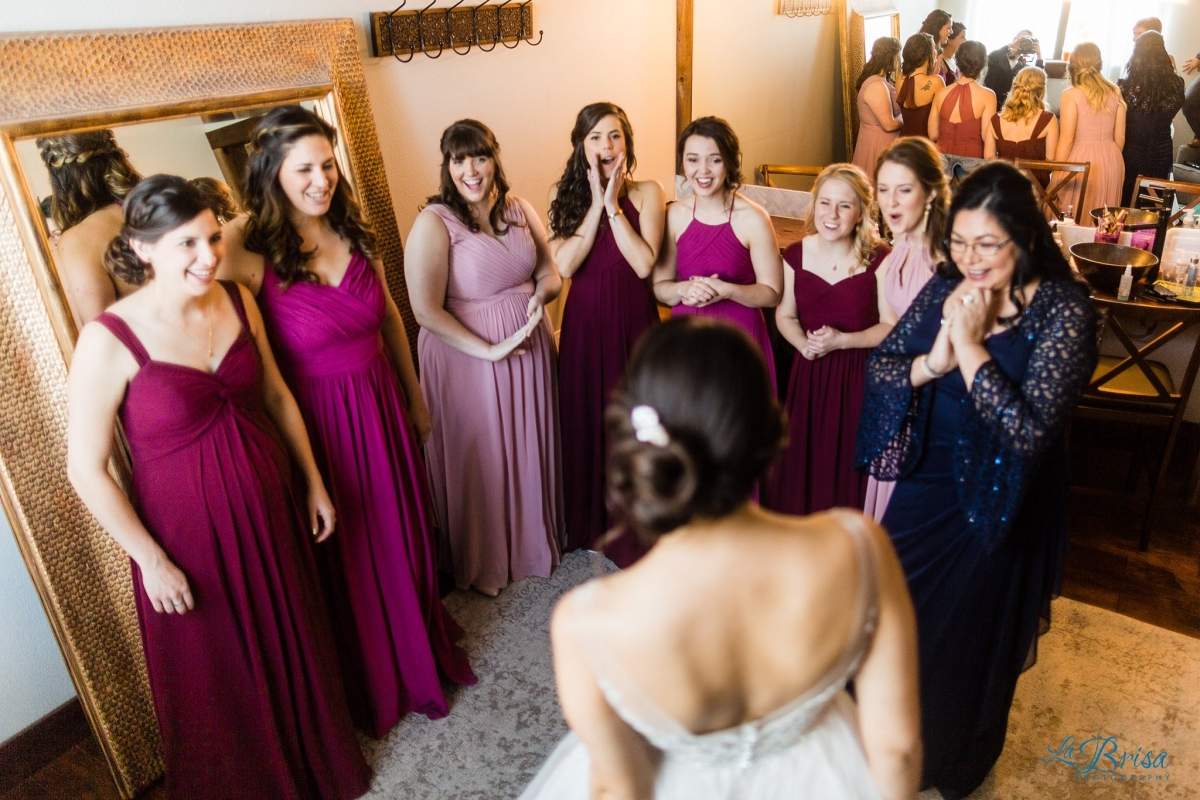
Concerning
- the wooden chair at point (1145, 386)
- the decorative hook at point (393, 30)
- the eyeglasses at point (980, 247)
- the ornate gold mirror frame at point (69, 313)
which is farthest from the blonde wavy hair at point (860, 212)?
the ornate gold mirror frame at point (69, 313)

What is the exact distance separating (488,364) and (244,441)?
0.98m

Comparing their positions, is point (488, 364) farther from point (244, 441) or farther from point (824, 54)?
point (824, 54)

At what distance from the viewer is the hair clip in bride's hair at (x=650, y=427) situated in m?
0.92

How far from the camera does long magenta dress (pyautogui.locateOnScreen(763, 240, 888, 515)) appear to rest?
8.71 ft

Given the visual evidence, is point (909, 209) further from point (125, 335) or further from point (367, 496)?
point (125, 335)

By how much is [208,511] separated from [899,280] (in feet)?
6.30

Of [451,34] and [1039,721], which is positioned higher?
[451,34]

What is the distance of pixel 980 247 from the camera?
1706 millimetres

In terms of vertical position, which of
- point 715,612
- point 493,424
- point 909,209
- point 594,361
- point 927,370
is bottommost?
point 493,424

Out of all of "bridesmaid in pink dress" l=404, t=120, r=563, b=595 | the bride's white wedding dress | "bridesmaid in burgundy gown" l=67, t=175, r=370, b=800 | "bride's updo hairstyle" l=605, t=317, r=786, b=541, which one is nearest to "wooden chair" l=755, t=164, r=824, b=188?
"bridesmaid in pink dress" l=404, t=120, r=563, b=595

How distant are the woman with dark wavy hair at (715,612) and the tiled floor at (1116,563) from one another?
185 centimetres

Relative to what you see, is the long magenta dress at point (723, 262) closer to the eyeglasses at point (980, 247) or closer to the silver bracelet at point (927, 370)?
the silver bracelet at point (927, 370)

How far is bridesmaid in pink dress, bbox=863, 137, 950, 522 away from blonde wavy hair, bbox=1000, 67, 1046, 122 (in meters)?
3.18

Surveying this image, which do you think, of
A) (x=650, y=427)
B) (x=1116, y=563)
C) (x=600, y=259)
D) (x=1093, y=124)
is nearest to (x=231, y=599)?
(x=650, y=427)
